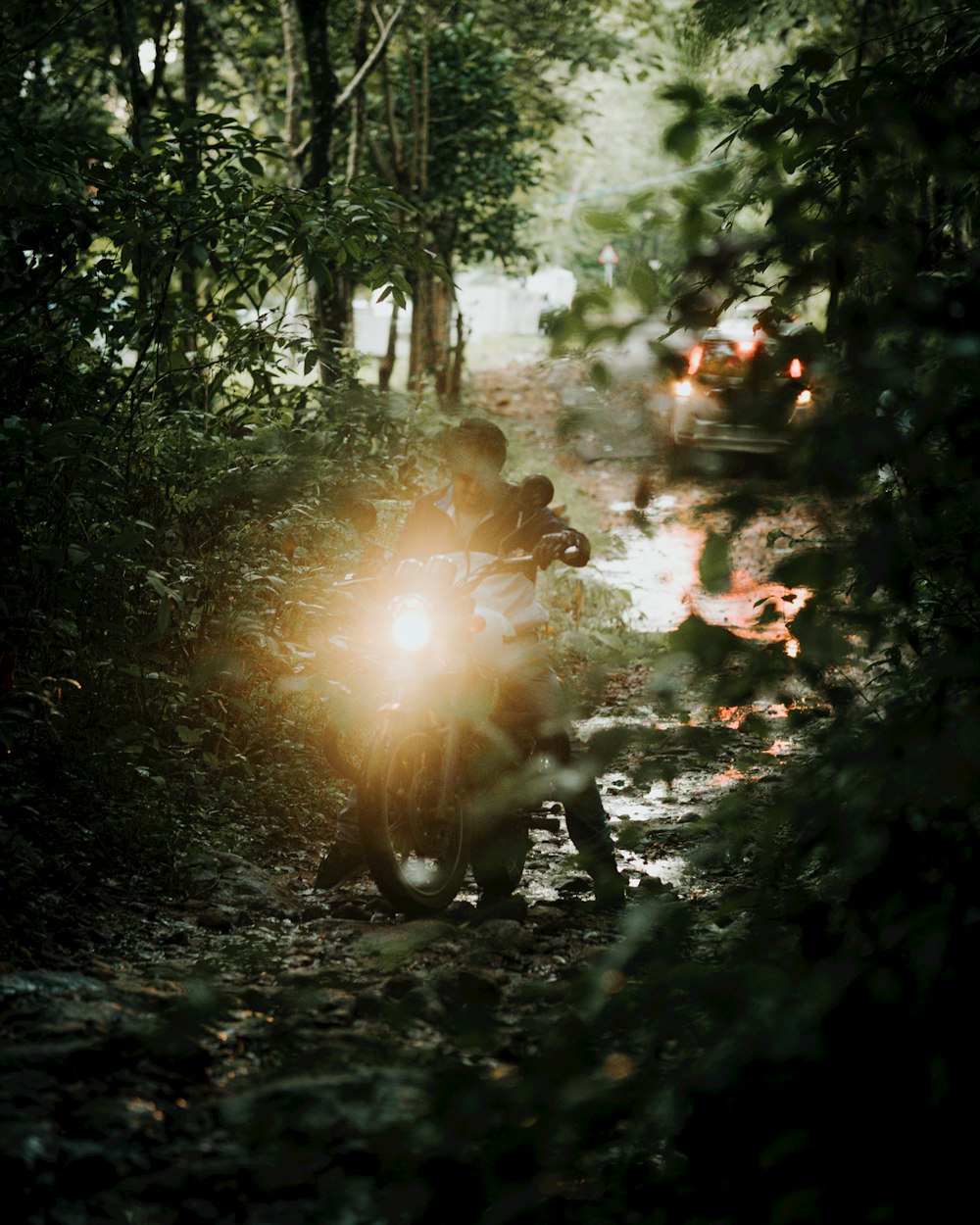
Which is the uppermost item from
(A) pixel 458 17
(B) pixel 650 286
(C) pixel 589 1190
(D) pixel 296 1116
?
(A) pixel 458 17

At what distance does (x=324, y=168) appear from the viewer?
1034 centimetres

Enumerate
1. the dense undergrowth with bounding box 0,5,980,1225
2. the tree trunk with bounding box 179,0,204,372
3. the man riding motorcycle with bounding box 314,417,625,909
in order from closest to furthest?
the dense undergrowth with bounding box 0,5,980,1225 → the man riding motorcycle with bounding box 314,417,625,909 → the tree trunk with bounding box 179,0,204,372

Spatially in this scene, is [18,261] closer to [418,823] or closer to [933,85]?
[418,823]

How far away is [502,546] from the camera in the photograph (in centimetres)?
530

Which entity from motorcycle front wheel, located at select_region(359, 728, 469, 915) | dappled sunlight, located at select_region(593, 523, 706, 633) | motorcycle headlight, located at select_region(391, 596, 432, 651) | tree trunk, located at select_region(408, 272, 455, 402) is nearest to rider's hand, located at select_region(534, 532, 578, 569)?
motorcycle headlight, located at select_region(391, 596, 432, 651)

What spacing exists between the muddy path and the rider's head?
1617mm

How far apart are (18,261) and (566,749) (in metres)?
2.72

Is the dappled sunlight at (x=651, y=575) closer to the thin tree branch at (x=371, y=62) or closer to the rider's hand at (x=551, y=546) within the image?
the thin tree branch at (x=371, y=62)

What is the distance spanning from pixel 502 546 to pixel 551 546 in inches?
11.5

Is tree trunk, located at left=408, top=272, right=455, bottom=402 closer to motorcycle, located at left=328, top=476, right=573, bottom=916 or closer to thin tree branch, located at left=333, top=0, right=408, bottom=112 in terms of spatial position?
thin tree branch, located at left=333, top=0, right=408, bottom=112

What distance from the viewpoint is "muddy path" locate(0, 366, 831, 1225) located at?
2.59 metres

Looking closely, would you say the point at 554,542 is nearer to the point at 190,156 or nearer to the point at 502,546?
the point at 502,546

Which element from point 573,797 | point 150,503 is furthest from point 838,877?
point 150,503

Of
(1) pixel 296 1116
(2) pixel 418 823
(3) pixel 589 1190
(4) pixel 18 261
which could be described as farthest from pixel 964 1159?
(4) pixel 18 261
